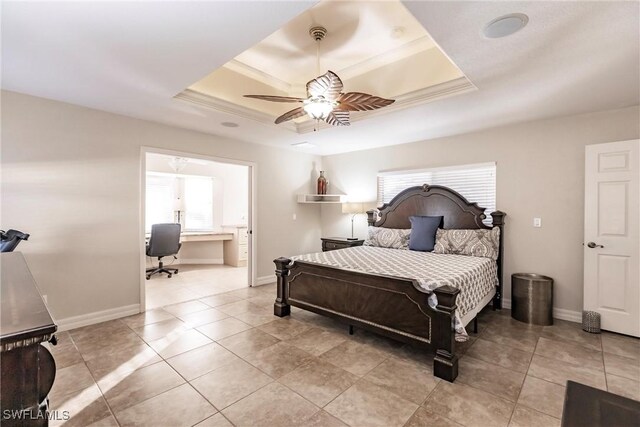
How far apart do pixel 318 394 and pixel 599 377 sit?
221cm

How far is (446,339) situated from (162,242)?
17.0 ft

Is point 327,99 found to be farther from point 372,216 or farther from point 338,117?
point 372,216

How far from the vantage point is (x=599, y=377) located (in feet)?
7.61

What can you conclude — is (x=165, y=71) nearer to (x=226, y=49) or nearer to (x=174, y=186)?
(x=226, y=49)

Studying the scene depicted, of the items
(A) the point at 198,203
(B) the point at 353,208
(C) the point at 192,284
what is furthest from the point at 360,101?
(A) the point at 198,203

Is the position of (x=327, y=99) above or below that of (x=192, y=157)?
above

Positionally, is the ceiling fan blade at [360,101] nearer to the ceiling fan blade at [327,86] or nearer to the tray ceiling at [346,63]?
the ceiling fan blade at [327,86]

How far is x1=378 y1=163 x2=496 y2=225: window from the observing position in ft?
13.7

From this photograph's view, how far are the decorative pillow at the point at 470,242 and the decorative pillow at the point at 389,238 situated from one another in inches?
19.5

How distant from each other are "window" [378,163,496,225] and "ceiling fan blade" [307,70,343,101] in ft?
8.97

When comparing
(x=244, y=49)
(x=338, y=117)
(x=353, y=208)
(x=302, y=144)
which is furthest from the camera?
(x=353, y=208)

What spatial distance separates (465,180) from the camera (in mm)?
4398

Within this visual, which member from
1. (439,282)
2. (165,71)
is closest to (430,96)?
(439,282)

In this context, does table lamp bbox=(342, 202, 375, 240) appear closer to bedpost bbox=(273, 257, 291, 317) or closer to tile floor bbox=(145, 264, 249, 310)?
bedpost bbox=(273, 257, 291, 317)
